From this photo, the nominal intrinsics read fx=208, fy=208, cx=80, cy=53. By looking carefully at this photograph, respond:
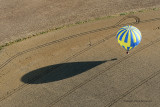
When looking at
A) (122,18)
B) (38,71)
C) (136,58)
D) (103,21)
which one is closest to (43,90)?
(38,71)

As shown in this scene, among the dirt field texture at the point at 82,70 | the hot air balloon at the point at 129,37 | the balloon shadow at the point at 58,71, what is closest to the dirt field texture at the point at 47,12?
the dirt field texture at the point at 82,70

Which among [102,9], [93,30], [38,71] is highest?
[102,9]

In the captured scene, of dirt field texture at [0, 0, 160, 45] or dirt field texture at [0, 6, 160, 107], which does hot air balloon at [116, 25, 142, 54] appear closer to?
dirt field texture at [0, 6, 160, 107]

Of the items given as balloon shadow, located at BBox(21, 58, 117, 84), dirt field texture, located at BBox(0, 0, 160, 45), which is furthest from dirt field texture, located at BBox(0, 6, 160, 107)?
dirt field texture, located at BBox(0, 0, 160, 45)

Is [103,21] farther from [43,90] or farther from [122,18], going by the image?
[43,90]

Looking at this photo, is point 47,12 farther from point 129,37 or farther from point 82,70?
point 129,37

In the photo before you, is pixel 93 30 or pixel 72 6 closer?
pixel 93 30

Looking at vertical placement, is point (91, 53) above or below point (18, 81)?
above

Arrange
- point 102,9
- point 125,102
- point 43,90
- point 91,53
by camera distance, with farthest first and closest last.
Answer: point 102,9
point 91,53
point 43,90
point 125,102
